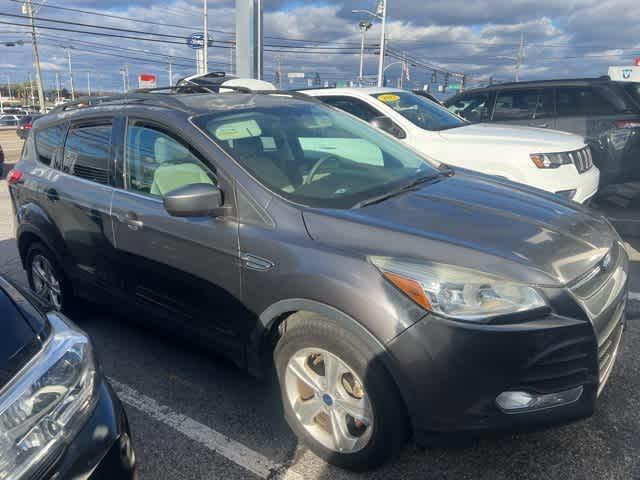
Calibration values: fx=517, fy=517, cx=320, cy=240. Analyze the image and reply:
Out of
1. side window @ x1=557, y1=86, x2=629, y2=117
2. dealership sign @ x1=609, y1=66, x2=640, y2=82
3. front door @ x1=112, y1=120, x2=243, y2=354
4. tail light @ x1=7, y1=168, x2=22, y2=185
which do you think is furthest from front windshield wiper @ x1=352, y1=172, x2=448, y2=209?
dealership sign @ x1=609, y1=66, x2=640, y2=82

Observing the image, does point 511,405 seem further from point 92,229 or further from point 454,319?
point 92,229

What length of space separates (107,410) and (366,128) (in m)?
2.63

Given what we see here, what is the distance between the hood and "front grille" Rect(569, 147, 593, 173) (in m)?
0.06

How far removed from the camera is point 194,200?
2480mm

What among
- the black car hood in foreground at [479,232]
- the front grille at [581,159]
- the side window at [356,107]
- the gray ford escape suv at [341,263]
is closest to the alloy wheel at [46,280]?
the gray ford escape suv at [341,263]

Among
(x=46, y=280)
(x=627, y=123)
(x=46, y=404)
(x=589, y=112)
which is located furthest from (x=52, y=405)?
(x=589, y=112)

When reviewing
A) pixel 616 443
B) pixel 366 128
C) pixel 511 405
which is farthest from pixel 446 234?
pixel 366 128

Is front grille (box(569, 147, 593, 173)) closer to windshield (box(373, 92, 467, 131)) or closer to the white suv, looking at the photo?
the white suv

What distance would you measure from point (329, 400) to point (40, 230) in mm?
2688

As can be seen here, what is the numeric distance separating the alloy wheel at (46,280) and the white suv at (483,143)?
3.43 metres

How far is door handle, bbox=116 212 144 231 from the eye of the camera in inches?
118

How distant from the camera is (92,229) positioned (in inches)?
133

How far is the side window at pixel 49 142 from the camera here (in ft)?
12.5

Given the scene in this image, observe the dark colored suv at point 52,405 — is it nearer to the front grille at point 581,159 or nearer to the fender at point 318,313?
the fender at point 318,313
